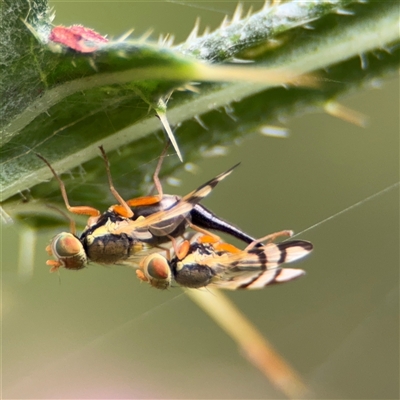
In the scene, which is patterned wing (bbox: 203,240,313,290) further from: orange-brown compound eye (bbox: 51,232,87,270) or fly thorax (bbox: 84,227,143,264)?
orange-brown compound eye (bbox: 51,232,87,270)

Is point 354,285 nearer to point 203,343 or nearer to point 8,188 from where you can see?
point 203,343

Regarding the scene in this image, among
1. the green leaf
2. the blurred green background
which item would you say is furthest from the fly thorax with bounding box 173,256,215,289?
the blurred green background

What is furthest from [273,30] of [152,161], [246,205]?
[246,205]

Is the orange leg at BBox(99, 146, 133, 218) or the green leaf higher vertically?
the orange leg at BBox(99, 146, 133, 218)

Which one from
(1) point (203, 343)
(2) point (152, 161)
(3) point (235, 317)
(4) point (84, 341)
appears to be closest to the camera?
(2) point (152, 161)

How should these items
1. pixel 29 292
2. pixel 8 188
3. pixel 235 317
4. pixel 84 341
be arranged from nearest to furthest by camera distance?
pixel 8 188 → pixel 235 317 → pixel 29 292 → pixel 84 341

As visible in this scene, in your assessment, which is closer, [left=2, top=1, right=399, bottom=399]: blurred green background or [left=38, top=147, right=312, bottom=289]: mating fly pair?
[left=38, top=147, right=312, bottom=289]: mating fly pair

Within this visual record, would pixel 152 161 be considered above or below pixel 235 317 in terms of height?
above

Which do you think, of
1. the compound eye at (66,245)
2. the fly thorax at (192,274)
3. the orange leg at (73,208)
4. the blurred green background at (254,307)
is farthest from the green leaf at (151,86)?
the blurred green background at (254,307)
